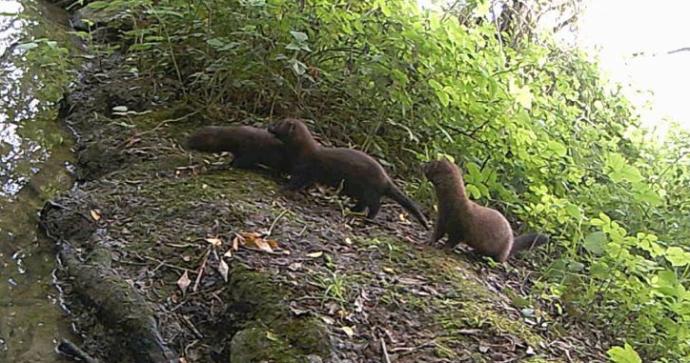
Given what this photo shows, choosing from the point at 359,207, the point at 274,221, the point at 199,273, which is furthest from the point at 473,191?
the point at 199,273

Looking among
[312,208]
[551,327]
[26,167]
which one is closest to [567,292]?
[551,327]

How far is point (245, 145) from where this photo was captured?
163 inches

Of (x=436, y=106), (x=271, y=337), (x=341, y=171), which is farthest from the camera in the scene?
(x=436, y=106)

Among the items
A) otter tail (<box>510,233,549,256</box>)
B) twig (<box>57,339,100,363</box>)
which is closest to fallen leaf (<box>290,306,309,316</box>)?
twig (<box>57,339,100,363</box>)

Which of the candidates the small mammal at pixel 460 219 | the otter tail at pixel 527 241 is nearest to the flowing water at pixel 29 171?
the small mammal at pixel 460 219

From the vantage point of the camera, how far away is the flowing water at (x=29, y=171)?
2.87m

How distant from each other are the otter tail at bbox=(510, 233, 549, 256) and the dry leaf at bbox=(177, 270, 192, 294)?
180cm

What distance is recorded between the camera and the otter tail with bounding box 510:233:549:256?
4.07 metres

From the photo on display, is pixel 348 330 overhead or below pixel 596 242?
below

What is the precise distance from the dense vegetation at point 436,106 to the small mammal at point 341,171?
1.24 ft

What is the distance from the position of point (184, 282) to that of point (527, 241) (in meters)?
1.93

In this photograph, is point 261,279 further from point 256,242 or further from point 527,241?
point 527,241

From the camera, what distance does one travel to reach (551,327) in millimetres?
3312

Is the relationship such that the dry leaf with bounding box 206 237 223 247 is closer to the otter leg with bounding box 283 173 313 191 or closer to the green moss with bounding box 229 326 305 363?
the green moss with bounding box 229 326 305 363
